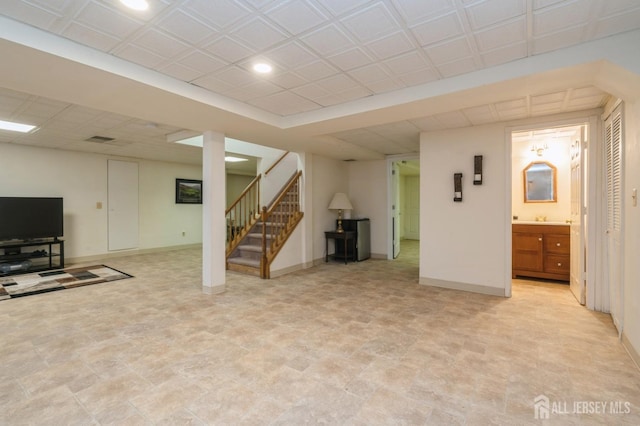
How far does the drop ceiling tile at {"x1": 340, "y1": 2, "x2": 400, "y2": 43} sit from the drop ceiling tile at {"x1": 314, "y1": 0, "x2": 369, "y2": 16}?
66 mm

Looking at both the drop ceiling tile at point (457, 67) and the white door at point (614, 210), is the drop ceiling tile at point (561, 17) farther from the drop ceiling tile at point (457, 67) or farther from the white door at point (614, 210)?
the white door at point (614, 210)

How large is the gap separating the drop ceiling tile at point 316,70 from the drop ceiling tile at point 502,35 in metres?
1.20

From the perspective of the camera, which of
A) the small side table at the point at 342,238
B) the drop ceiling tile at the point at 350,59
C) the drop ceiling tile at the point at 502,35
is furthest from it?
the small side table at the point at 342,238

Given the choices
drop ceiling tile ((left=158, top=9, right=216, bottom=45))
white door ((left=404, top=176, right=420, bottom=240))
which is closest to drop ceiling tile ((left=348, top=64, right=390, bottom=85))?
drop ceiling tile ((left=158, top=9, right=216, bottom=45))

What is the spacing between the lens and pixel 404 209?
11664 millimetres

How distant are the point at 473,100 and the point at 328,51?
170 cm

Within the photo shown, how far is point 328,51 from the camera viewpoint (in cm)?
248

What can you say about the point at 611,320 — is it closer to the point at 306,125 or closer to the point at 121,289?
the point at 306,125

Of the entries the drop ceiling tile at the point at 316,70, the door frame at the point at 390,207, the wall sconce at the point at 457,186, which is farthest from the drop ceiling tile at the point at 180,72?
the door frame at the point at 390,207

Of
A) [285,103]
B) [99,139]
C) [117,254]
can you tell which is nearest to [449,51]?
[285,103]

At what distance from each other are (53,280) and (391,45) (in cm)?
624

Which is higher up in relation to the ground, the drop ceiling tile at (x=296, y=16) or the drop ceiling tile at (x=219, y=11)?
the drop ceiling tile at (x=296, y=16)

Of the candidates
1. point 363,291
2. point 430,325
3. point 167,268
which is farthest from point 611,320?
point 167,268

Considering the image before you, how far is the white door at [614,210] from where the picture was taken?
9.84ft
